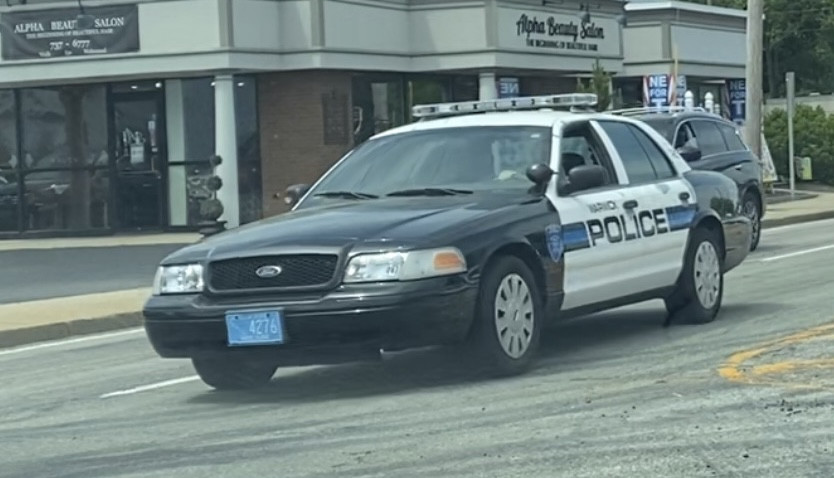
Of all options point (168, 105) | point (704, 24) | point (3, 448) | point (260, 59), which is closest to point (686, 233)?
point (3, 448)

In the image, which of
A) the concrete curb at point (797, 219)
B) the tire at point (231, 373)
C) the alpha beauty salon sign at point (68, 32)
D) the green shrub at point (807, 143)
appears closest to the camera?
the tire at point (231, 373)

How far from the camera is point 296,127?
2923 cm

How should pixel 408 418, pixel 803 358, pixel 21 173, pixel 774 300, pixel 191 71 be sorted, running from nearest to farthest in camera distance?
pixel 408 418 < pixel 803 358 < pixel 774 300 < pixel 191 71 < pixel 21 173

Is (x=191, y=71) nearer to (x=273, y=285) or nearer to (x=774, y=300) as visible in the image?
(x=774, y=300)

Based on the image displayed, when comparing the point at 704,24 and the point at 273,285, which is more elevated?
the point at 704,24

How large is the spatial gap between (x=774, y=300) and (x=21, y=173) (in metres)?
20.0

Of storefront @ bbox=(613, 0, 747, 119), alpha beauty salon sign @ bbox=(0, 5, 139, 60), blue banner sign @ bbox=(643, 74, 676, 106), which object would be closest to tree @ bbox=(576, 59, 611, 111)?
blue banner sign @ bbox=(643, 74, 676, 106)

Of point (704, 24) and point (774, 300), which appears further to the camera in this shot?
point (704, 24)

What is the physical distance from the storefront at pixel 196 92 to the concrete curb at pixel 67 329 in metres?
12.8

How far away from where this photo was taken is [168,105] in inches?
1159

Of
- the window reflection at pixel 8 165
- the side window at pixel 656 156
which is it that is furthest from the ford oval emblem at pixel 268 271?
the window reflection at pixel 8 165

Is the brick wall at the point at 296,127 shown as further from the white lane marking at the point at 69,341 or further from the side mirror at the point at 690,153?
the white lane marking at the point at 69,341

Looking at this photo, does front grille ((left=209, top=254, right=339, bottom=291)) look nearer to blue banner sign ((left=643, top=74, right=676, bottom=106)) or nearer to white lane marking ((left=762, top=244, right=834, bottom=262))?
white lane marking ((left=762, top=244, right=834, bottom=262))

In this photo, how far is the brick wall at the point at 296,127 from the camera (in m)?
29.1
